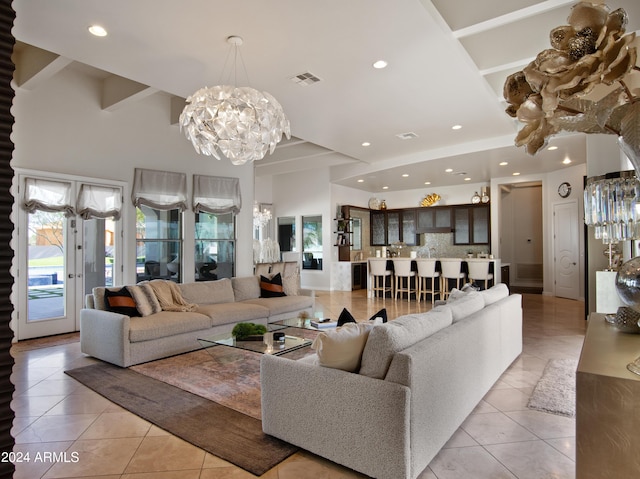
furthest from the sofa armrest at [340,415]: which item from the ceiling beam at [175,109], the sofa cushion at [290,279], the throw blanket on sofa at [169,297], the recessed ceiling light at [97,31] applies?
the ceiling beam at [175,109]

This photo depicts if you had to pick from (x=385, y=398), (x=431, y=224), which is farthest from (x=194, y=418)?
(x=431, y=224)

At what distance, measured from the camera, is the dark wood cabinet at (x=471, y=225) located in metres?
10.4

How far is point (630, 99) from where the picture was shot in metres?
0.75

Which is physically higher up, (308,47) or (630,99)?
(308,47)

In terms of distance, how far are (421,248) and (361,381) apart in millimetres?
9998

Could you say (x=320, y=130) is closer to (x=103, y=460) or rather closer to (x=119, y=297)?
(x=119, y=297)

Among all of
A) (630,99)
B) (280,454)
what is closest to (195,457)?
(280,454)

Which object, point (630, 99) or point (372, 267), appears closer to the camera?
point (630, 99)

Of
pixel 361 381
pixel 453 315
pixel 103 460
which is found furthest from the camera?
pixel 453 315

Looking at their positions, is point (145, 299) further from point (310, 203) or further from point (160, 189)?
point (310, 203)

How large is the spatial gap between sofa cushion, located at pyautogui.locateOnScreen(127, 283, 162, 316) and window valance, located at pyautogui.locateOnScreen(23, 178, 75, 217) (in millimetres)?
2063

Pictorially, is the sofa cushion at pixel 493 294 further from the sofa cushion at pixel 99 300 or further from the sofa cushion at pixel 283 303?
the sofa cushion at pixel 99 300

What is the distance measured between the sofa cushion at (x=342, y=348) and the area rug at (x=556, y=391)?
174 centimetres

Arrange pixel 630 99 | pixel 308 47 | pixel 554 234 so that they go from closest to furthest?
pixel 630 99
pixel 308 47
pixel 554 234
